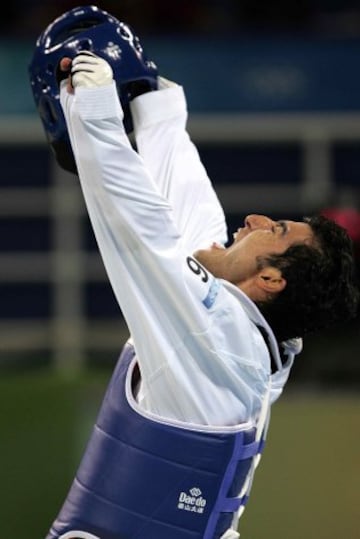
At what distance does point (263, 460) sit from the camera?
6219 millimetres

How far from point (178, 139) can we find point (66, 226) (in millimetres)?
4369

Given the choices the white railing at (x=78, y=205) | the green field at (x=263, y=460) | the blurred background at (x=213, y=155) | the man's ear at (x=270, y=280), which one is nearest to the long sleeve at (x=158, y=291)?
the man's ear at (x=270, y=280)

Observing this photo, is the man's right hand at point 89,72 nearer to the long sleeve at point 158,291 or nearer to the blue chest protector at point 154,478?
the long sleeve at point 158,291

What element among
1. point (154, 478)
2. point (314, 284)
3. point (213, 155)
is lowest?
point (213, 155)

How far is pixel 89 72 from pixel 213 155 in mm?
5078

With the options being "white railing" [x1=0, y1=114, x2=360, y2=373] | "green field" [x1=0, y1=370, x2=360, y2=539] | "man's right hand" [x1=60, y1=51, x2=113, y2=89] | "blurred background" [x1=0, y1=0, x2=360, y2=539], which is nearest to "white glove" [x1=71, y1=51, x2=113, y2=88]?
"man's right hand" [x1=60, y1=51, x2=113, y2=89]

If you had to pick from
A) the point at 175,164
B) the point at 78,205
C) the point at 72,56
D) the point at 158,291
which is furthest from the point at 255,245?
the point at 78,205

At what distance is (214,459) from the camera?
3.10 metres

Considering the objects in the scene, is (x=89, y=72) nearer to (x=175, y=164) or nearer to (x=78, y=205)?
(x=175, y=164)

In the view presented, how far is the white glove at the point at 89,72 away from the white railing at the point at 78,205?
14.7 ft

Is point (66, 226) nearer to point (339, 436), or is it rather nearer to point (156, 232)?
point (339, 436)

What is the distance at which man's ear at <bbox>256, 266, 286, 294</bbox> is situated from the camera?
3.21m

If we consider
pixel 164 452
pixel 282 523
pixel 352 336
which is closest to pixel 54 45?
pixel 164 452

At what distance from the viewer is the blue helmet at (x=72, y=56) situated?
3381mm
